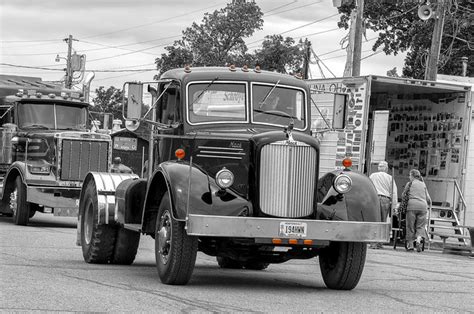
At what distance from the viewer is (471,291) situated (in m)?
12.9

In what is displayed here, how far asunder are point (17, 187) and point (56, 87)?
4108 mm

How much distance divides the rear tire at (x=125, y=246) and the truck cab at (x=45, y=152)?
27.3 feet

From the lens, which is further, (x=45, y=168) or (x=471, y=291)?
(x=45, y=168)

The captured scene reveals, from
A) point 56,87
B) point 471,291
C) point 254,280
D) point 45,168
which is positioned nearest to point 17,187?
point 45,168

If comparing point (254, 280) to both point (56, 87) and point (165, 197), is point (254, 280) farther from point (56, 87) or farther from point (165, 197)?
point (56, 87)

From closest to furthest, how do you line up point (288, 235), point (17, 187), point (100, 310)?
point (100, 310), point (288, 235), point (17, 187)

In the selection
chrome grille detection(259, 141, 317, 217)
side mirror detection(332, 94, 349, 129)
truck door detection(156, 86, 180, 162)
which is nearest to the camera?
chrome grille detection(259, 141, 317, 217)

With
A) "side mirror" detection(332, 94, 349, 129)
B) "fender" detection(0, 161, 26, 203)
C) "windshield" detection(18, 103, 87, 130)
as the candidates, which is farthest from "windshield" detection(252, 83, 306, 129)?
"windshield" detection(18, 103, 87, 130)

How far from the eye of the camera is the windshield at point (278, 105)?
1259 centimetres

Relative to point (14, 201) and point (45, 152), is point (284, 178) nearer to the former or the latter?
point (45, 152)

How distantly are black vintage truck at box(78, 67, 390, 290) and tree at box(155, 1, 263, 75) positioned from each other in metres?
54.9

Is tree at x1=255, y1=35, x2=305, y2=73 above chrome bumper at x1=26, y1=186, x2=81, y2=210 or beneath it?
above

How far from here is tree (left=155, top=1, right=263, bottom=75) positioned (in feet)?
225

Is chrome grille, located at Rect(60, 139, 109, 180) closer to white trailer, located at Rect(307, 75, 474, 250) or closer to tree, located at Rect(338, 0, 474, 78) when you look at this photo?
white trailer, located at Rect(307, 75, 474, 250)
